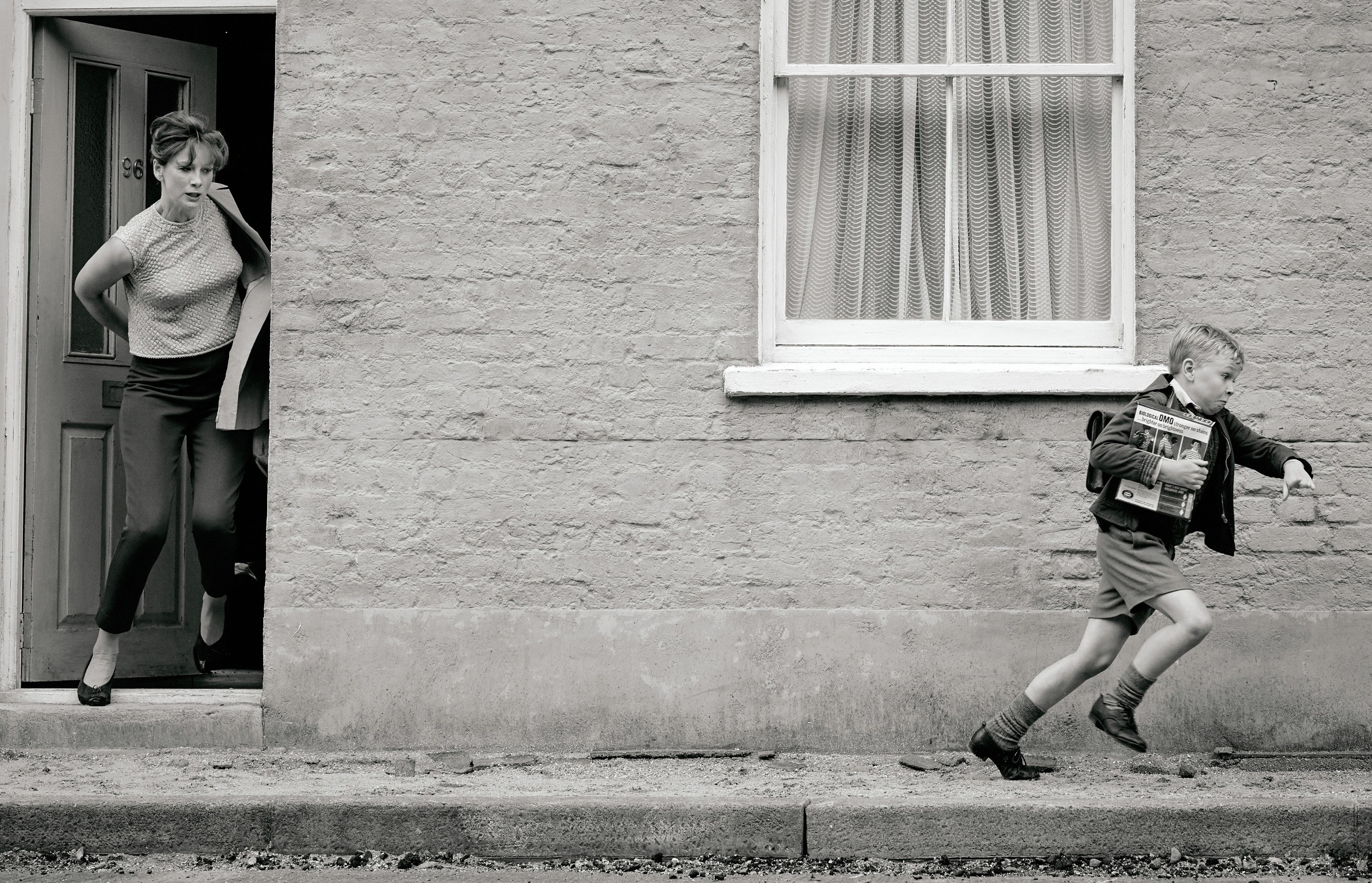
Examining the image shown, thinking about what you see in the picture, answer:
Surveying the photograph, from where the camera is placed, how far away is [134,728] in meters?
5.99

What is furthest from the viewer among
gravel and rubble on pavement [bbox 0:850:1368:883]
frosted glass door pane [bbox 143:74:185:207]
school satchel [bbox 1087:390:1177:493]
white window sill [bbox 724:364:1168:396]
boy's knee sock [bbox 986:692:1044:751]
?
frosted glass door pane [bbox 143:74:185:207]

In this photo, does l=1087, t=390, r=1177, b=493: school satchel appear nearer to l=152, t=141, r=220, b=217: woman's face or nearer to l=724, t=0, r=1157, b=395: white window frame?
l=724, t=0, r=1157, b=395: white window frame

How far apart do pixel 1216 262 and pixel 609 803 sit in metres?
3.15

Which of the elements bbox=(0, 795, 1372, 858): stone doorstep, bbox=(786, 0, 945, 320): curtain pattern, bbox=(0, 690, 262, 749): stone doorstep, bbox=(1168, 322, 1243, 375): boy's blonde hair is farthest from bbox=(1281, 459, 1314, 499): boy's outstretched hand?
bbox=(0, 690, 262, 749): stone doorstep

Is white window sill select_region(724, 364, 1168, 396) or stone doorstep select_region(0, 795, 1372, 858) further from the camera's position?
white window sill select_region(724, 364, 1168, 396)

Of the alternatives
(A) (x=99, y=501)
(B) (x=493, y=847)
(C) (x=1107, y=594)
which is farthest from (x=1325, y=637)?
(A) (x=99, y=501)

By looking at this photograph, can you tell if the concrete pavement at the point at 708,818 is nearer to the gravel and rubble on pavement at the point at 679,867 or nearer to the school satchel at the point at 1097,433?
the gravel and rubble on pavement at the point at 679,867

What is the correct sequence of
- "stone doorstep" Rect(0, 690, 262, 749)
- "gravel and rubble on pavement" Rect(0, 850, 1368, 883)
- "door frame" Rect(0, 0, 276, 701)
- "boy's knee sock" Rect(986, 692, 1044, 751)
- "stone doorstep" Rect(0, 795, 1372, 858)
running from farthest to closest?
1. "door frame" Rect(0, 0, 276, 701)
2. "stone doorstep" Rect(0, 690, 262, 749)
3. "boy's knee sock" Rect(986, 692, 1044, 751)
4. "stone doorstep" Rect(0, 795, 1372, 858)
5. "gravel and rubble on pavement" Rect(0, 850, 1368, 883)

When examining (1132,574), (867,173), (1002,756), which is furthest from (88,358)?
(1132,574)

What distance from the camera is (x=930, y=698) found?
19.0 feet

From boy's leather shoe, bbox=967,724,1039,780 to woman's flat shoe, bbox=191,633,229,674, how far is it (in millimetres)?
3406

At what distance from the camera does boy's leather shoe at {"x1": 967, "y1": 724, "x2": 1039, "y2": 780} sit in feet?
17.1

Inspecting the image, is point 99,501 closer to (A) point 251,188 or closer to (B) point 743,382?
(A) point 251,188

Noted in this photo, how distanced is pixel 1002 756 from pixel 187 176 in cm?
389
